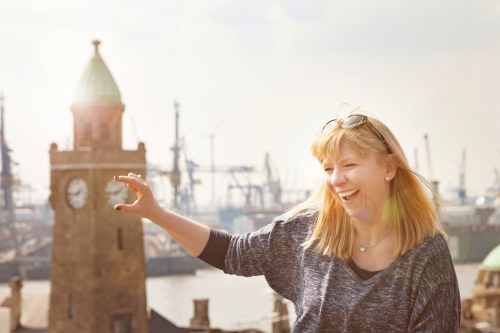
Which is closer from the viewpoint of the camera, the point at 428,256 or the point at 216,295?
the point at 428,256

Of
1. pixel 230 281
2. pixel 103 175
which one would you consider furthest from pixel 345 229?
pixel 230 281

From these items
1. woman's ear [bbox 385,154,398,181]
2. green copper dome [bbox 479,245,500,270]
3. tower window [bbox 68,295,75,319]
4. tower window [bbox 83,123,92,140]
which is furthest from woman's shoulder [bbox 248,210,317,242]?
green copper dome [bbox 479,245,500,270]

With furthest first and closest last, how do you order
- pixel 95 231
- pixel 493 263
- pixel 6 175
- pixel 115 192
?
pixel 6 175 → pixel 493 263 → pixel 115 192 → pixel 95 231

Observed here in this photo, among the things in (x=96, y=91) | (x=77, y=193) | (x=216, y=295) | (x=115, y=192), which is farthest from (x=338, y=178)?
(x=216, y=295)

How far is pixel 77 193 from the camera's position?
22281mm

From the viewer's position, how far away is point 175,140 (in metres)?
77.0

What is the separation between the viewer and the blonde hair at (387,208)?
2240 mm

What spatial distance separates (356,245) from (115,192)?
801 inches

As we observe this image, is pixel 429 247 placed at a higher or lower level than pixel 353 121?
lower

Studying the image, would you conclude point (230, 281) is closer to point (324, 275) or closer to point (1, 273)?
point (1, 273)

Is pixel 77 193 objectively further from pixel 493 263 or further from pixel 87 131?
pixel 493 263

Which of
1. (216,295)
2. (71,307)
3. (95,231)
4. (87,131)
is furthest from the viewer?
(216,295)

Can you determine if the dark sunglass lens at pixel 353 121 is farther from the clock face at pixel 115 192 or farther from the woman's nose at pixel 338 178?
the clock face at pixel 115 192

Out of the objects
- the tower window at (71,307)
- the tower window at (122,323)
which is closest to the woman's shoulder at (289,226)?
the tower window at (122,323)
